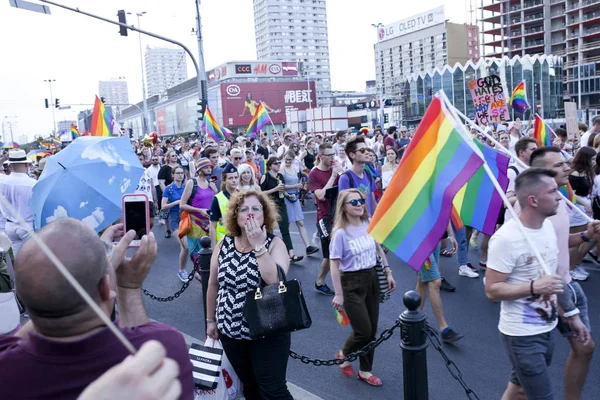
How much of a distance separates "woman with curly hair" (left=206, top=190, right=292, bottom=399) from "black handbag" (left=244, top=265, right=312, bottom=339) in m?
0.09

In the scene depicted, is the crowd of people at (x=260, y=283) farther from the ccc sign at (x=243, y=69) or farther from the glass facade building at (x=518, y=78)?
the ccc sign at (x=243, y=69)

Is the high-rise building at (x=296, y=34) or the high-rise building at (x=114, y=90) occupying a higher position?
the high-rise building at (x=296, y=34)

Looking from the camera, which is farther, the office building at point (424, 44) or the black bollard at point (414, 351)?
the office building at point (424, 44)

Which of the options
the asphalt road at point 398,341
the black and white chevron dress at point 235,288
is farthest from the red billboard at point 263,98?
the black and white chevron dress at point 235,288

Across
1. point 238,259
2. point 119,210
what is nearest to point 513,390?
point 238,259

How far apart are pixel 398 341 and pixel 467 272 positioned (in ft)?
7.52

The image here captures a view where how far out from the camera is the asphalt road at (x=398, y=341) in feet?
14.5

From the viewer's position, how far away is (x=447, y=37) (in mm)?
111062

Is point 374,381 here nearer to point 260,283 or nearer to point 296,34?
point 260,283

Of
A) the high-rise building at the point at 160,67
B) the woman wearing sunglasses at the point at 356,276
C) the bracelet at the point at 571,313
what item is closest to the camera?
the bracelet at the point at 571,313

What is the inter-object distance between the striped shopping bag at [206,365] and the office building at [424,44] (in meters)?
105

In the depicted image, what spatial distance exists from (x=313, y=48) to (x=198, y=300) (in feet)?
570

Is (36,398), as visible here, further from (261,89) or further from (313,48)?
(313,48)

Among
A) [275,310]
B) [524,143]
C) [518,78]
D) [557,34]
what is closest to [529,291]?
[275,310]
